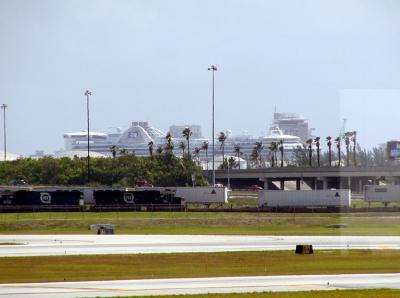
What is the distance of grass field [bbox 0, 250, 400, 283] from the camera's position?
48594 millimetres

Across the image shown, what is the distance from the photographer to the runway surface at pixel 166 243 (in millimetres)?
63938

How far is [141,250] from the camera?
63.9 metres

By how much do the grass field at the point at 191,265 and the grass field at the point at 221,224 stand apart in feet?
77.3

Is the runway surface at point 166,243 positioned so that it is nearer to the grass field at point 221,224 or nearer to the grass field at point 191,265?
the grass field at point 191,265

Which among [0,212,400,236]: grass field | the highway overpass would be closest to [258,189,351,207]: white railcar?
[0,212,400,236]: grass field

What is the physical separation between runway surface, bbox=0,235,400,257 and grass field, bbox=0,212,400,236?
8.41m

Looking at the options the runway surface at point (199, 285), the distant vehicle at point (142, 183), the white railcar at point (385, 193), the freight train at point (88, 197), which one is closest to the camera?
the runway surface at point (199, 285)

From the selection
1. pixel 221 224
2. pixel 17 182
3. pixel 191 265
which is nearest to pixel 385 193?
pixel 221 224

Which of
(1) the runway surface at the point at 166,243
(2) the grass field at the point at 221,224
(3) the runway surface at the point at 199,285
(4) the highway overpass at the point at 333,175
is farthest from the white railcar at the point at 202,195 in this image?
(3) the runway surface at the point at 199,285

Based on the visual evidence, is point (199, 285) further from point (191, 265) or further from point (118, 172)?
point (118, 172)

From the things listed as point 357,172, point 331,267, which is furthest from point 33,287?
point 357,172

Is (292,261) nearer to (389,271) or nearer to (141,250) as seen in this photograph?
(389,271)

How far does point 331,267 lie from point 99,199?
77.2m

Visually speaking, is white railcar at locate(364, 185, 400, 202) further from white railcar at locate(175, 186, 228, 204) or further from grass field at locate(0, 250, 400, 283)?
grass field at locate(0, 250, 400, 283)
